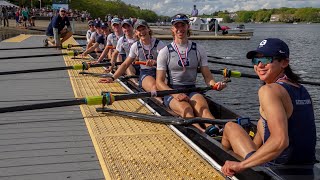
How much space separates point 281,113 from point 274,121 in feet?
0.26

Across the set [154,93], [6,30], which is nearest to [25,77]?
[154,93]

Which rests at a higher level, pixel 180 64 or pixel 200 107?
pixel 180 64

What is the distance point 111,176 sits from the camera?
13.9 feet

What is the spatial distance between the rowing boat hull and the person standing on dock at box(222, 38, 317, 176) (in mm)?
80

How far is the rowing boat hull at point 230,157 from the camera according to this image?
A: 3506mm

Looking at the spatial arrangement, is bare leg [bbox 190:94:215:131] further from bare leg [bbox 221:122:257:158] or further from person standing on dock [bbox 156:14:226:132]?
bare leg [bbox 221:122:257:158]

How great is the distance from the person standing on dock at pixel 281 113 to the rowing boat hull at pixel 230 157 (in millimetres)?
80

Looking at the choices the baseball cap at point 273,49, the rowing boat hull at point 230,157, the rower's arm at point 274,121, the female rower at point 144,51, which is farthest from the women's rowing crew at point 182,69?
the rower's arm at point 274,121

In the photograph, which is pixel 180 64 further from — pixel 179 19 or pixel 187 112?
pixel 187 112

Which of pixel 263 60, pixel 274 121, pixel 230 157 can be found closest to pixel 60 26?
pixel 230 157

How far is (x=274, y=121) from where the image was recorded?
314cm

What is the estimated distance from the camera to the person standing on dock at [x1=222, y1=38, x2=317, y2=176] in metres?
3.15

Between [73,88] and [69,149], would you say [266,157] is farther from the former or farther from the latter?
[73,88]

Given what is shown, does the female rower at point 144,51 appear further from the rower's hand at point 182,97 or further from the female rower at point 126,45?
the rower's hand at point 182,97
